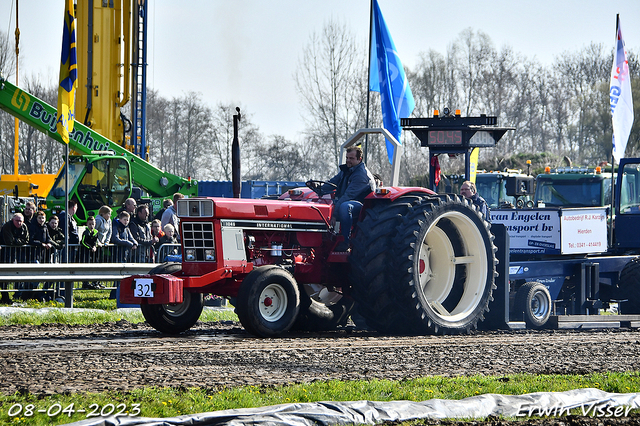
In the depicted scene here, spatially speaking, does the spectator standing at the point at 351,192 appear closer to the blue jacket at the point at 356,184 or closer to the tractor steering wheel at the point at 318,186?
the blue jacket at the point at 356,184

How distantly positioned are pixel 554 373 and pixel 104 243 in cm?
985

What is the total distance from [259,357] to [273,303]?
1.58m

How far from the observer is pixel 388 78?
1741 centimetres

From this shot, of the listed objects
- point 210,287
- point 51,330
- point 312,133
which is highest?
point 312,133

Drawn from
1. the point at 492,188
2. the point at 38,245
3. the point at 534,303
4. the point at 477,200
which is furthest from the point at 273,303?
the point at 492,188

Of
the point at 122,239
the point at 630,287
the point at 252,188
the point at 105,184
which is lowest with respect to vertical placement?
the point at 630,287

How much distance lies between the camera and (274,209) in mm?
9086

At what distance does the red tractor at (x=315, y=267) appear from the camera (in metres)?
8.53

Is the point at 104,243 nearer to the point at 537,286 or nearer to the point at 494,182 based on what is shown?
the point at 537,286

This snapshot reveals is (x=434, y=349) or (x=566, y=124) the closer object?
(x=434, y=349)

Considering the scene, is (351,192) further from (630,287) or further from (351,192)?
(630,287)

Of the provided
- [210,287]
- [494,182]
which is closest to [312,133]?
[494,182]

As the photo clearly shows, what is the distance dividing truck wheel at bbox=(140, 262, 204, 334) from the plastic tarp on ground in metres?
4.34

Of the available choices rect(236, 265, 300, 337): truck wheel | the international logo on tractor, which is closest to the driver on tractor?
rect(236, 265, 300, 337): truck wheel
